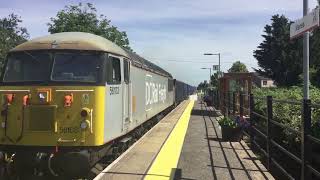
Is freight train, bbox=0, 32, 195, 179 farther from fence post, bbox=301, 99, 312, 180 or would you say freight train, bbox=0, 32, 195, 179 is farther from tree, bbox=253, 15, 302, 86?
tree, bbox=253, 15, 302, 86

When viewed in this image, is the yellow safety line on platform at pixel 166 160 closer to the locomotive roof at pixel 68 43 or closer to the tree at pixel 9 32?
the locomotive roof at pixel 68 43

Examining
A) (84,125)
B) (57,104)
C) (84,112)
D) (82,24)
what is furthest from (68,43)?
(82,24)

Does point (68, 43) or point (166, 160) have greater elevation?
point (68, 43)

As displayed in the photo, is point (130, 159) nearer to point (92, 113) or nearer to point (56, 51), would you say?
point (92, 113)

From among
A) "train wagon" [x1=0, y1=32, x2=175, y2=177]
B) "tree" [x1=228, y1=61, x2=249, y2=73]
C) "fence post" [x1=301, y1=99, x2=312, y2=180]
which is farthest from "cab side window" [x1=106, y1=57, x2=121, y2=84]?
"tree" [x1=228, y1=61, x2=249, y2=73]

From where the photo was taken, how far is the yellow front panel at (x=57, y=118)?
1030cm

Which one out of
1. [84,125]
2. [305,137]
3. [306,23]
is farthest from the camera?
[84,125]

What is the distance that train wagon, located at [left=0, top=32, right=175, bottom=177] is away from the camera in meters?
10.3

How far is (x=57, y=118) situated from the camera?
34.0 feet

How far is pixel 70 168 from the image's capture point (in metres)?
10.1

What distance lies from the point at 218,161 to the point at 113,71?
2976mm

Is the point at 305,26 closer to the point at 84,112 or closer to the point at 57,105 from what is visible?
the point at 84,112

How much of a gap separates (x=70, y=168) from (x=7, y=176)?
142 centimetres

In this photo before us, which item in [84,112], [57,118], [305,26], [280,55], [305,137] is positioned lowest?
[305,137]
